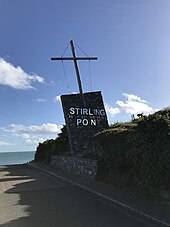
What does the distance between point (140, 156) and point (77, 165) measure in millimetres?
7372

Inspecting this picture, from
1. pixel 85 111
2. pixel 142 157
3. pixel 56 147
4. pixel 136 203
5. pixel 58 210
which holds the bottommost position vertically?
pixel 58 210

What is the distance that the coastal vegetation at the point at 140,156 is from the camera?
10156 mm

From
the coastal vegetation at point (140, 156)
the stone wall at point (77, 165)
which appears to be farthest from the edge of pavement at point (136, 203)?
the stone wall at point (77, 165)

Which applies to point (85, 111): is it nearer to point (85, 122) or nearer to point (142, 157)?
point (85, 122)

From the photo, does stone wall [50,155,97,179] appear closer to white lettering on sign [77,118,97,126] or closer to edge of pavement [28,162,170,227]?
edge of pavement [28,162,170,227]

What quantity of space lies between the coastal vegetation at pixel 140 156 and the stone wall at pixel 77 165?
72 cm

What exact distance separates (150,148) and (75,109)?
39.0ft

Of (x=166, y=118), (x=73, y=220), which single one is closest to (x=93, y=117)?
(x=166, y=118)

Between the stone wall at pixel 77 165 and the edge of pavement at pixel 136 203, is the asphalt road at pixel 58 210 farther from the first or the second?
the stone wall at pixel 77 165

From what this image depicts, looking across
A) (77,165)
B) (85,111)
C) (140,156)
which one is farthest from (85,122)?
(140,156)

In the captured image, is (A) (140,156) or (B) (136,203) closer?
(B) (136,203)

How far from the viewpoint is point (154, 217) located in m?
8.21

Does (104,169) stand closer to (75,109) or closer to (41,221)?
(41,221)

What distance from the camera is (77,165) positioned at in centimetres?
1825
